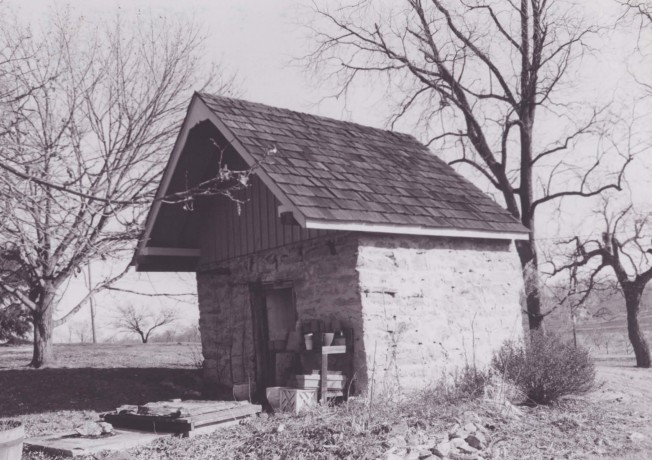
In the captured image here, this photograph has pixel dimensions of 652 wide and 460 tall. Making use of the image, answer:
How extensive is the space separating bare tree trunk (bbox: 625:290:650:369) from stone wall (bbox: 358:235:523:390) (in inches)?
414

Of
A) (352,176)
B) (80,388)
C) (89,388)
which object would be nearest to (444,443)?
(352,176)

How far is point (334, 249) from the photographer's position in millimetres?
8141

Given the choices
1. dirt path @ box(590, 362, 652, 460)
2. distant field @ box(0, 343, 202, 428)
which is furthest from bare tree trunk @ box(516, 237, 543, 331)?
distant field @ box(0, 343, 202, 428)

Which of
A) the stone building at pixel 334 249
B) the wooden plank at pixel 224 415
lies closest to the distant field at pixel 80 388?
the stone building at pixel 334 249

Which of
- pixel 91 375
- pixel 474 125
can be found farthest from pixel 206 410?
pixel 474 125

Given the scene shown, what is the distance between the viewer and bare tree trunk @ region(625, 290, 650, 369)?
59.3ft

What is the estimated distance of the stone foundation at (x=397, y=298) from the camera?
778 centimetres

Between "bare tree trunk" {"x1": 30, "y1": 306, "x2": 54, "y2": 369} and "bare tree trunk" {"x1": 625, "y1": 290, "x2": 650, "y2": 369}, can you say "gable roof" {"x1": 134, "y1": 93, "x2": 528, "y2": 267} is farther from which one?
"bare tree trunk" {"x1": 625, "y1": 290, "x2": 650, "y2": 369}

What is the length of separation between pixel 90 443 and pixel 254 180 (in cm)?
464

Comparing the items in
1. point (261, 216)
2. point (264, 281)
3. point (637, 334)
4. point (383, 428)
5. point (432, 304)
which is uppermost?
point (261, 216)

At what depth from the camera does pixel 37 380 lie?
496 inches

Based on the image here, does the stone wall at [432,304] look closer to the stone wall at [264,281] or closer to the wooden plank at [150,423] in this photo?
the stone wall at [264,281]

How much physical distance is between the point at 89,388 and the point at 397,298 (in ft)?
22.7

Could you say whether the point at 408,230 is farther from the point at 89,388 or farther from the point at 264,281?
the point at 89,388
